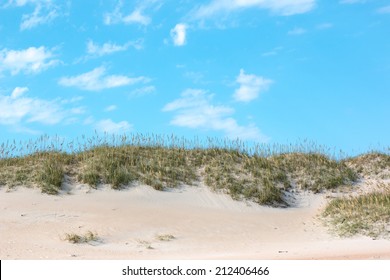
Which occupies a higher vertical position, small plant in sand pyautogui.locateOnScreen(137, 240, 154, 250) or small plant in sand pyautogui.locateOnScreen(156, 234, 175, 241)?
small plant in sand pyautogui.locateOnScreen(156, 234, 175, 241)

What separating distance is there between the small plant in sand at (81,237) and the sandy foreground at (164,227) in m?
0.15

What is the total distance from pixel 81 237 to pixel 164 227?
266 centimetres

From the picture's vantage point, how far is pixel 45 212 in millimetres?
17078

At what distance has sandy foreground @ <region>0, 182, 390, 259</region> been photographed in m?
13.8

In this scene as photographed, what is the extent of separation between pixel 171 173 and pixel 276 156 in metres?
5.10

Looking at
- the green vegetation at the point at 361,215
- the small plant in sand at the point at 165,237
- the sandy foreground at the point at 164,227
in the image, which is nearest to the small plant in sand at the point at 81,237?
the sandy foreground at the point at 164,227

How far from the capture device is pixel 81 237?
15055 millimetres

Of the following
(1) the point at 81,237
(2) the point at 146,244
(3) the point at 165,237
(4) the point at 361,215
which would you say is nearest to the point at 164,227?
(3) the point at 165,237

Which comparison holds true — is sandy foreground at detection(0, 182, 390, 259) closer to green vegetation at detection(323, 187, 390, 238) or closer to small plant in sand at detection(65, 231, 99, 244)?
small plant in sand at detection(65, 231, 99, 244)

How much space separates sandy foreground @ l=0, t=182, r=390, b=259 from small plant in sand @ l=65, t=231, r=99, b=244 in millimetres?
154

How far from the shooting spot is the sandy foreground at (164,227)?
13.8 m

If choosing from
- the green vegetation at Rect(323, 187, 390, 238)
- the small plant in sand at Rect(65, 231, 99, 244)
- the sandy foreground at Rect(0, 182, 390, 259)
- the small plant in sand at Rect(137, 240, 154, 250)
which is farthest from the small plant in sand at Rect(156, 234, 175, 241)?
the green vegetation at Rect(323, 187, 390, 238)

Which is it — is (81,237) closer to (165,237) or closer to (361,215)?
(165,237)

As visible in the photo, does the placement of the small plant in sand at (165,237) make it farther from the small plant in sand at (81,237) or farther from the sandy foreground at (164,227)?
the small plant in sand at (81,237)
